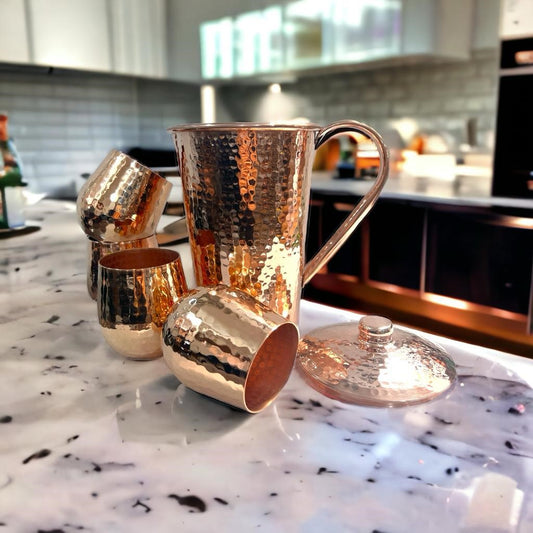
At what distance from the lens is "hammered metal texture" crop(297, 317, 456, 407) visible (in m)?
0.40

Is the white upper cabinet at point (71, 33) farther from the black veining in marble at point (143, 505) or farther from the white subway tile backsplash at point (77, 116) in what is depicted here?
the black veining in marble at point (143, 505)

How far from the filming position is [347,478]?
31cm

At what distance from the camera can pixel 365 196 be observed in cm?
49

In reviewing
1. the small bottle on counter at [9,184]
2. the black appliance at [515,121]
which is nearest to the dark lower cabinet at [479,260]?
the black appliance at [515,121]

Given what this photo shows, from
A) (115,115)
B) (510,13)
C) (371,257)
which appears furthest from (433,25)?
(115,115)

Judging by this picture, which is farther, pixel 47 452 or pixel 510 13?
pixel 510 13

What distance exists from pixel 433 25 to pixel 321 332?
2.05 metres

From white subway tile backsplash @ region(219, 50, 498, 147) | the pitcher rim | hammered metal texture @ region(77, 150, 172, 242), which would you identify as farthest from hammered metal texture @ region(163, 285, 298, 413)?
white subway tile backsplash @ region(219, 50, 498, 147)

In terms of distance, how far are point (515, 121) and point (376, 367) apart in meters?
1.63

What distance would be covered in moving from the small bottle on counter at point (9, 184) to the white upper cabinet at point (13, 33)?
1.58m

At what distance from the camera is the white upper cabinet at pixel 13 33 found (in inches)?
94.9

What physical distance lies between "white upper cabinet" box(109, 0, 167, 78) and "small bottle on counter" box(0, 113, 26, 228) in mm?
1846

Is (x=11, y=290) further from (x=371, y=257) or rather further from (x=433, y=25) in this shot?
(x=433, y=25)

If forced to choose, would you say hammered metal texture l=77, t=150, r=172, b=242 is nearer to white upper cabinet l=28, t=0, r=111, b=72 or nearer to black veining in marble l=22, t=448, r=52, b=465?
black veining in marble l=22, t=448, r=52, b=465
